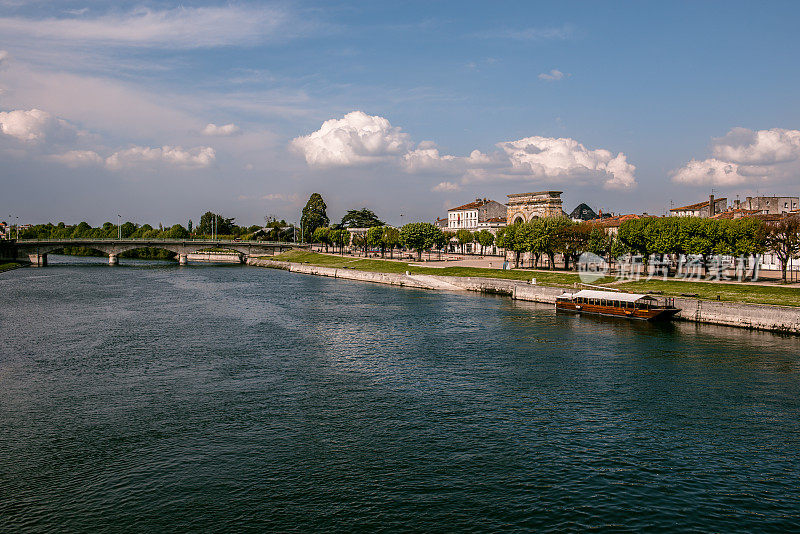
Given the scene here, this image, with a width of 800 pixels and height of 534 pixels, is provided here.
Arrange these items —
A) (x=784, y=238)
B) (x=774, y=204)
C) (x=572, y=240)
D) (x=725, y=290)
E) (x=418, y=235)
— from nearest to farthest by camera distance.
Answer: (x=725, y=290) → (x=784, y=238) → (x=572, y=240) → (x=774, y=204) → (x=418, y=235)

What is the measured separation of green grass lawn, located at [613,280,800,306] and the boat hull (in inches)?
256

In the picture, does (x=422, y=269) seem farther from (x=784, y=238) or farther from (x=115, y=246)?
(x=115, y=246)

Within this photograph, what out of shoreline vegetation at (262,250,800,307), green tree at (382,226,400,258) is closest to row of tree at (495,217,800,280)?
shoreline vegetation at (262,250,800,307)

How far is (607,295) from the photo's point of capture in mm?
66062

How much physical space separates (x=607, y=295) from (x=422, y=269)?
46.6 metres

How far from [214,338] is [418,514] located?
3364cm

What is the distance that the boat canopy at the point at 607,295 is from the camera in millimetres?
62781

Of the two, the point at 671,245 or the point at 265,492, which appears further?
Answer: the point at 671,245

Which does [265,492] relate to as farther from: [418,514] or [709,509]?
[709,509]

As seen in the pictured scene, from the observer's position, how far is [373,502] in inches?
814

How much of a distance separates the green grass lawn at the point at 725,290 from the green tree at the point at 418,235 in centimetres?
6394

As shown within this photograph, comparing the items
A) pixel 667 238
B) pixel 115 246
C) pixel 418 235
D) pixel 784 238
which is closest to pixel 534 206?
pixel 418 235

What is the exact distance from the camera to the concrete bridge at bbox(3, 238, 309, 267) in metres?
144

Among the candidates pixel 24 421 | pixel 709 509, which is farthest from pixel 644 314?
pixel 24 421
